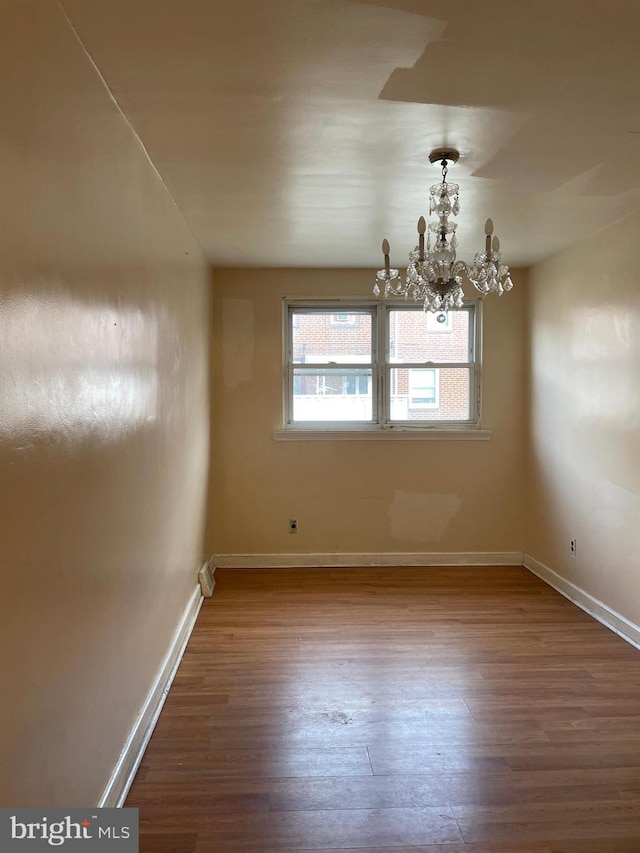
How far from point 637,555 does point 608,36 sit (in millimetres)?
2626

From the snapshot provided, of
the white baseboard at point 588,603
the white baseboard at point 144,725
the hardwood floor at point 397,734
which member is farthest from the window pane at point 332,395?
the white baseboard at point 144,725

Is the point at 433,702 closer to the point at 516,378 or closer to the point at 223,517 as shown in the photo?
the point at 223,517

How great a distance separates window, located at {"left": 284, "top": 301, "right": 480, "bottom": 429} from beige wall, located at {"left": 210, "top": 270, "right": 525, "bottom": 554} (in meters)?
0.14

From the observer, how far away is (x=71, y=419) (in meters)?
1.58

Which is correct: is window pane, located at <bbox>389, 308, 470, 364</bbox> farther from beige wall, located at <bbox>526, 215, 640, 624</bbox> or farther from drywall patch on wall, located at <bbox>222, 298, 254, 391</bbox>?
drywall patch on wall, located at <bbox>222, 298, 254, 391</bbox>

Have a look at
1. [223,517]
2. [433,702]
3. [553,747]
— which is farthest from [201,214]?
[553,747]

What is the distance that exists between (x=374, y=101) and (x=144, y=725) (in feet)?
8.16

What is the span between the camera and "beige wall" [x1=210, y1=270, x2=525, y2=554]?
15.4 feet

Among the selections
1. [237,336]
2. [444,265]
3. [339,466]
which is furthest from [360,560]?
[444,265]

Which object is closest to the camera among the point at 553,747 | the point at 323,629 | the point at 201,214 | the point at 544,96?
the point at 544,96

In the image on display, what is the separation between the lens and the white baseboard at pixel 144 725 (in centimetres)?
194

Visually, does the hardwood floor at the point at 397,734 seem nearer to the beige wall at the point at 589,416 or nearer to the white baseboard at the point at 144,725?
the white baseboard at the point at 144,725

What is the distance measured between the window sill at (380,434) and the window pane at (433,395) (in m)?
0.14

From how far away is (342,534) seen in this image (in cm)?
476
